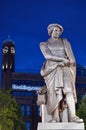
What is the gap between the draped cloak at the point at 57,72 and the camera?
1102 centimetres

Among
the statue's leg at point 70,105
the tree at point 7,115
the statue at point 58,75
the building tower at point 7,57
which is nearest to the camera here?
the statue's leg at point 70,105

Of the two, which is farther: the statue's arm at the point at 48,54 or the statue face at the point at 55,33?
the statue face at the point at 55,33

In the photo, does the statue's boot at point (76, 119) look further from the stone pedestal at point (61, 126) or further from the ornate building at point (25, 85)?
the ornate building at point (25, 85)

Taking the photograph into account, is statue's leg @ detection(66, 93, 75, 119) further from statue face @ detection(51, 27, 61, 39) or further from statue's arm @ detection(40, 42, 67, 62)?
statue face @ detection(51, 27, 61, 39)

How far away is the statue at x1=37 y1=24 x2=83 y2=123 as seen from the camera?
1095 cm

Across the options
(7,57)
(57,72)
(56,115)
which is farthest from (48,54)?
(7,57)

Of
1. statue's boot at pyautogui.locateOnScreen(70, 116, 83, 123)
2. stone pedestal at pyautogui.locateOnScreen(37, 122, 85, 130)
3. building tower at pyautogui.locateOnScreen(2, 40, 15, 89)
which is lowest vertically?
stone pedestal at pyautogui.locateOnScreen(37, 122, 85, 130)

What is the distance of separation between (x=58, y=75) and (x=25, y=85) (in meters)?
73.4

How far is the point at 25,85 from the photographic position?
84312 mm

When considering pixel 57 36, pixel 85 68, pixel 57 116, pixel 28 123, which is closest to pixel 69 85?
pixel 57 116

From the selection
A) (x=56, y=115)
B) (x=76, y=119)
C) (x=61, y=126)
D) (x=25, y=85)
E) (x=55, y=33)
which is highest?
(x=25, y=85)

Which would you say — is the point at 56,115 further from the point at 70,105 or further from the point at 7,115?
the point at 7,115

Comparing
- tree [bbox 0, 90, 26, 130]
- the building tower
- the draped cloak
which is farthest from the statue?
the building tower

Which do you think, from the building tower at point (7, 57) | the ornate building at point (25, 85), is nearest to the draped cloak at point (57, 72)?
the ornate building at point (25, 85)
